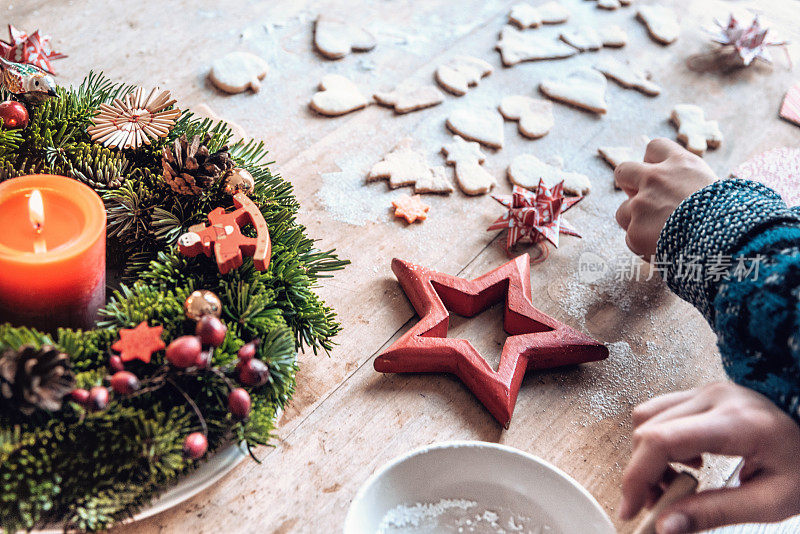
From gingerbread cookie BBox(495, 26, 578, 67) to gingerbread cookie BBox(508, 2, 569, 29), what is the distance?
3 cm

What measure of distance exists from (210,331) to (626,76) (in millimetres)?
1009

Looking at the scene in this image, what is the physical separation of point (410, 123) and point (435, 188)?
17cm

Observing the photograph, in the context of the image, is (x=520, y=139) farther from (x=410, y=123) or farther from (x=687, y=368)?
(x=687, y=368)

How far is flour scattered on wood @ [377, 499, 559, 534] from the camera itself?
646mm

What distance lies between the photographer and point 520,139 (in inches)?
45.1

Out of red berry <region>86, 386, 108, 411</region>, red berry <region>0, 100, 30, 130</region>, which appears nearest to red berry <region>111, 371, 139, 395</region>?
red berry <region>86, 386, 108, 411</region>

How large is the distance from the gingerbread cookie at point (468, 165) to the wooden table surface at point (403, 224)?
0.07 feet

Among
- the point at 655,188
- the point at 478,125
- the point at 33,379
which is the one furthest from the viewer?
the point at 478,125

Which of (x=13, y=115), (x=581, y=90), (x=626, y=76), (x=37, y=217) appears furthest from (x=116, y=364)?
(x=626, y=76)

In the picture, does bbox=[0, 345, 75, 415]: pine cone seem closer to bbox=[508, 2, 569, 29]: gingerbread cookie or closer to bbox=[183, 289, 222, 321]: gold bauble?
bbox=[183, 289, 222, 321]: gold bauble

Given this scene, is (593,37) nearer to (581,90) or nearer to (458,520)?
(581,90)

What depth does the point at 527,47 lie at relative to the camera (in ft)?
4.30

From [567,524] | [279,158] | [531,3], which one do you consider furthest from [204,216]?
[531,3]

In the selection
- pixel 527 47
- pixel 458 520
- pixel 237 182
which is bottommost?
pixel 458 520
